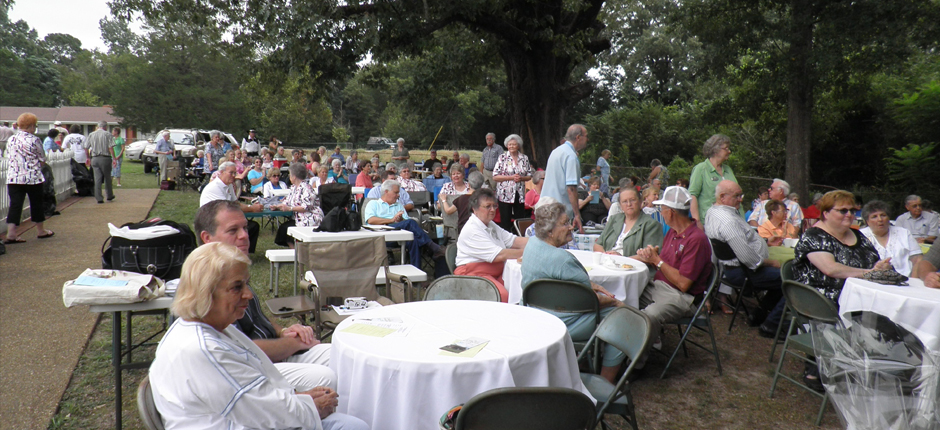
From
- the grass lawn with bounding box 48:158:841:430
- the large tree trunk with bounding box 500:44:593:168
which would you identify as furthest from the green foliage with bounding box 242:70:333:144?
the grass lawn with bounding box 48:158:841:430

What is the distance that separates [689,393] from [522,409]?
8.95ft

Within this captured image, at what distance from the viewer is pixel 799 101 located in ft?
43.8

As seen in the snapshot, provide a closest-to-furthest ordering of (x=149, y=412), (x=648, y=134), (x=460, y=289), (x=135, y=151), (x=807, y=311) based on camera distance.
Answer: (x=149, y=412) → (x=807, y=311) → (x=460, y=289) → (x=648, y=134) → (x=135, y=151)

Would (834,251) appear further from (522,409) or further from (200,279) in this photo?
(200,279)

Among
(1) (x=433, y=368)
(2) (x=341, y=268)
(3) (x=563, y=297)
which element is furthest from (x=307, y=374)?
(2) (x=341, y=268)

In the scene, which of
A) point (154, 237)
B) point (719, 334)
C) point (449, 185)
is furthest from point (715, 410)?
point (449, 185)

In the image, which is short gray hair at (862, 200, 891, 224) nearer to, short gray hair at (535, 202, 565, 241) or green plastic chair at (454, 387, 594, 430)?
short gray hair at (535, 202, 565, 241)

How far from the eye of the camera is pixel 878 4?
10141mm

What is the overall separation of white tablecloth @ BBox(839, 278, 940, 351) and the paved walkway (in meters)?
5.18

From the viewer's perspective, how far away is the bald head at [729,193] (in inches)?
233

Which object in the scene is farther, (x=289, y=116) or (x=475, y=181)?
(x=289, y=116)

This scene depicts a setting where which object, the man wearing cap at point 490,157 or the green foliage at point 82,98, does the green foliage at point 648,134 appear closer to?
the man wearing cap at point 490,157

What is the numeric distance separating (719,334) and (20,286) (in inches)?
288

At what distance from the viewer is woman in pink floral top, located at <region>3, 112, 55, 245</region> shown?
8219 millimetres
